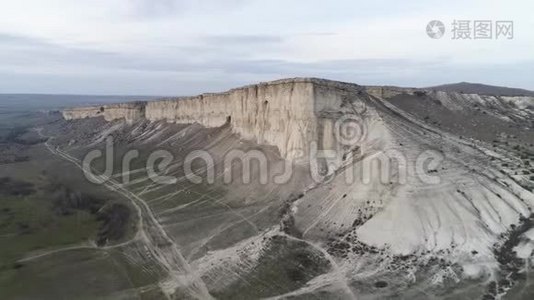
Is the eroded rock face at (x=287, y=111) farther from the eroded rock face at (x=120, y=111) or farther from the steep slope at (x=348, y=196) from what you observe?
the eroded rock face at (x=120, y=111)

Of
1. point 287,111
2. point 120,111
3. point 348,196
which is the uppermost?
point 287,111

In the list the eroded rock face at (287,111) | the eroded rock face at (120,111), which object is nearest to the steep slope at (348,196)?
the eroded rock face at (287,111)

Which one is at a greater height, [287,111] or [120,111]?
[287,111]

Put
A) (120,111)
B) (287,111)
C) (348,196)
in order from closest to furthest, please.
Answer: (348,196) < (287,111) < (120,111)

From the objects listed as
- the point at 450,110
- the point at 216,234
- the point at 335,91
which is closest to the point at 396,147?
the point at 335,91

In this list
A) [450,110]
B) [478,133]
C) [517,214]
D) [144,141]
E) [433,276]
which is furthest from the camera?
[144,141]

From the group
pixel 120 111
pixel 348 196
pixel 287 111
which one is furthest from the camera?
pixel 120 111

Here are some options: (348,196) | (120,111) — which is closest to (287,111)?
(348,196)

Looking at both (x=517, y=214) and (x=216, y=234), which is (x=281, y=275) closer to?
(x=216, y=234)

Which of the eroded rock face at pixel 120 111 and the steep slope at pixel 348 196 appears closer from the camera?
the steep slope at pixel 348 196

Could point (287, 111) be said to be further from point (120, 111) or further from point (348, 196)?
point (120, 111)

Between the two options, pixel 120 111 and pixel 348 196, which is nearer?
pixel 348 196
